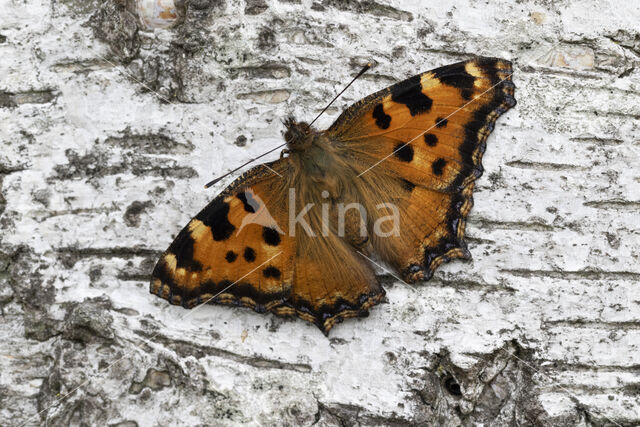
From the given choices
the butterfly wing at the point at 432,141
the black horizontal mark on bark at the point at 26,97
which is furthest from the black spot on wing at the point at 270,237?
the black horizontal mark on bark at the point at 26,97

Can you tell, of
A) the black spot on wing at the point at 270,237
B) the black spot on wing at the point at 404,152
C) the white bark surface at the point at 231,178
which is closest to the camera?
the white bark surface at the point at 231,178

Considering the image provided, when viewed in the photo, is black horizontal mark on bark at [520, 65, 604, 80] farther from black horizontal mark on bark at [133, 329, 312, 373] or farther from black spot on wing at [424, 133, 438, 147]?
black horizontal mark on bark at [133, 329, 312, 373]

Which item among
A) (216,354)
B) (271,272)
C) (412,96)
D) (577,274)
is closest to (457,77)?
(412,96)

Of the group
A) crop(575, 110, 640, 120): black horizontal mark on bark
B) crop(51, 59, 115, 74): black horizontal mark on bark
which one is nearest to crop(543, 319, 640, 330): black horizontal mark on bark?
crop(575, 110, 640, 120): black horizontal mark on bark

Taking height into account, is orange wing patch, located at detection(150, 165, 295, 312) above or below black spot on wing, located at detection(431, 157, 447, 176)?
below

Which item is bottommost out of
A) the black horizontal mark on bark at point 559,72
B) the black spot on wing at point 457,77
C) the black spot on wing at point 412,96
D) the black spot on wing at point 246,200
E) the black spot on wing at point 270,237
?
the black spot on wing at point 270,237

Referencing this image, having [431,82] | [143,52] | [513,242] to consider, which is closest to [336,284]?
[513,242]

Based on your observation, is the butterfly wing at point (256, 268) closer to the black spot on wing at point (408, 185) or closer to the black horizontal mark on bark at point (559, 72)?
the black spot on wing at point (408, 185)

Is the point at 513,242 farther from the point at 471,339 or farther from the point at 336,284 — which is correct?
the point at 336,284
